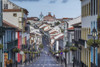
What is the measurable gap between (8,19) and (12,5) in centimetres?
629

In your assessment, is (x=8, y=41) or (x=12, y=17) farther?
(x=12, y=17)

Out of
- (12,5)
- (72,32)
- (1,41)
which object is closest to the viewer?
(1,41)

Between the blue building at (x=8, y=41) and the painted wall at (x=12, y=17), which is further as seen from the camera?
the painted wall at (x=12, y=17)

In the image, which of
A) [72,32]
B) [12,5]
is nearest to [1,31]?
[72,32]

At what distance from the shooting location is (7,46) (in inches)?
1869

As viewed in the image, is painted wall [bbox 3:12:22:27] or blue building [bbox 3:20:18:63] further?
painted wall [bbox 3:12:22:27]

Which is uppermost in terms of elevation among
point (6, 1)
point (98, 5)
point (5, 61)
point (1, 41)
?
point (6, 1)

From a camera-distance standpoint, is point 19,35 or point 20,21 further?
point 20,21

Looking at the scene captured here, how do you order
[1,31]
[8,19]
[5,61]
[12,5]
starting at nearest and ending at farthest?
[1,31] → [5,61] → [8,19] → [12,5]

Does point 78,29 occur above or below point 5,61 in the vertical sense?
above

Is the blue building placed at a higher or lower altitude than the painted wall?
lower

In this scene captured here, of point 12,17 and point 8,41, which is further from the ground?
point 12,17

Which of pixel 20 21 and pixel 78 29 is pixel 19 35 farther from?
pixel 78 29

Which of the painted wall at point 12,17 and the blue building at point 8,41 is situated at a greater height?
the painted wall at point 12,17
